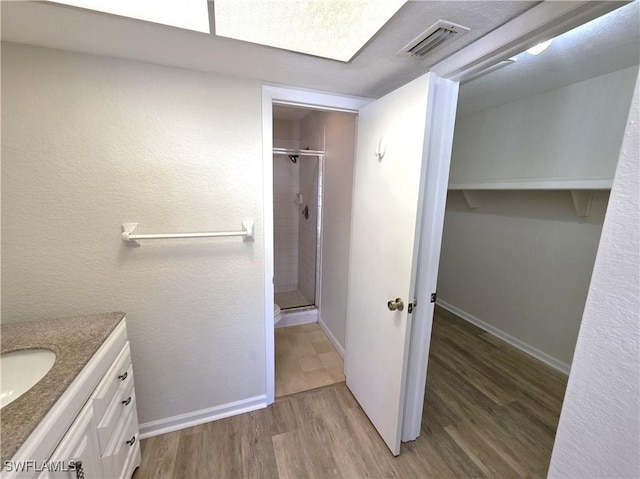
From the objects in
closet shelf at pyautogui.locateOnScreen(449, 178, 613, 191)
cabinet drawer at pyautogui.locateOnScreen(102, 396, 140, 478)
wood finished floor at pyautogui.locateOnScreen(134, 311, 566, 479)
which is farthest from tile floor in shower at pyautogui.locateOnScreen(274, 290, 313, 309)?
closet shelf at pyautogui.locateOnScreen(449, 178, 613, 191)

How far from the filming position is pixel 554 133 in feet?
6.92

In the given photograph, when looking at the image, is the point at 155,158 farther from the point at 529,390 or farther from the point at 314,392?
the point at 529,390

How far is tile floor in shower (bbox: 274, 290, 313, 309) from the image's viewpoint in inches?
127

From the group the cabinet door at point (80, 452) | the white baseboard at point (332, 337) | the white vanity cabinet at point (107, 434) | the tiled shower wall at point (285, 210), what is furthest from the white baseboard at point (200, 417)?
the tiled shower wall at point (285, 210)

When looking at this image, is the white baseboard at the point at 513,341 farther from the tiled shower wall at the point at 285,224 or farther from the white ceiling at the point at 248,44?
the white ceiling at the point at 248,44

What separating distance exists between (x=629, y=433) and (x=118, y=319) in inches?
72.1

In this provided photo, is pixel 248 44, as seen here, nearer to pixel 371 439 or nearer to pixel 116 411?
pixel 116 411

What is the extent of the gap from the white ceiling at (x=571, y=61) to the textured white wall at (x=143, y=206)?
1.73 metres

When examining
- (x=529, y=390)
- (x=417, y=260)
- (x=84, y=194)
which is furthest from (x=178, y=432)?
(x=529, y=390)

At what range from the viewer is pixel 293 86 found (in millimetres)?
1582

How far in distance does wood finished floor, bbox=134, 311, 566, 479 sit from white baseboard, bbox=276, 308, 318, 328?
1.03 metres

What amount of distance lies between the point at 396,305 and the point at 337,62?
127 cm

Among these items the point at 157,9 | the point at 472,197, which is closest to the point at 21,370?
the point at 157,9

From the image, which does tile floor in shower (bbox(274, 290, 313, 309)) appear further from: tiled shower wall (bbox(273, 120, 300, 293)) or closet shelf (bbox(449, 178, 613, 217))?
closet shelf (bbox(449, 178, 613, 217))
